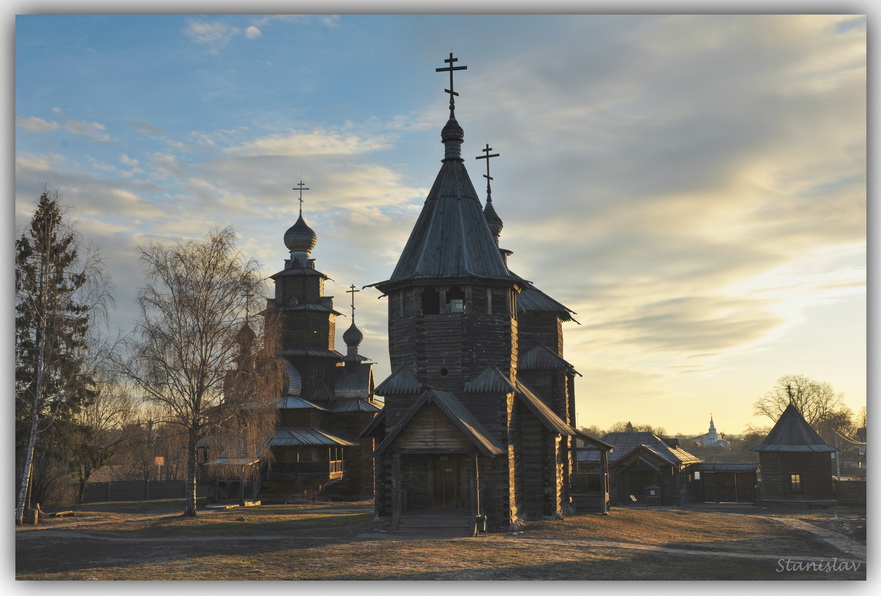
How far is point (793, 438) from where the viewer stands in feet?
156

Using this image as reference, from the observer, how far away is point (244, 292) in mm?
31547

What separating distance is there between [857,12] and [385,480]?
2095cm

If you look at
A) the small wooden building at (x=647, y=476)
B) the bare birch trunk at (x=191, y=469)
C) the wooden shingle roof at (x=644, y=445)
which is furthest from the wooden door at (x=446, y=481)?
the wooden shingle roof at (x=644, y=445)

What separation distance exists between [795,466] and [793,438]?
5.61 ft

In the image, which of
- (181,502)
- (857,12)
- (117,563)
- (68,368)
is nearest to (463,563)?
(117,563)

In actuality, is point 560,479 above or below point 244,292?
below

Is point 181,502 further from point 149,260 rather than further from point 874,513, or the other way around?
point 874,513

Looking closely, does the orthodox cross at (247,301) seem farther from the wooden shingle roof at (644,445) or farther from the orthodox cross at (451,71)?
the wooden shingle roof at (644,445)

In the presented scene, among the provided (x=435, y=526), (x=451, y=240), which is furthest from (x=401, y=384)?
(x=451, y=240)

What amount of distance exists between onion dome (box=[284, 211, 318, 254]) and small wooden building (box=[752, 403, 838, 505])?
103 feet

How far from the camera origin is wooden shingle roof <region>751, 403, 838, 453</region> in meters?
46.9

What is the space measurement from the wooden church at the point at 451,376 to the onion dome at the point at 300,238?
23.4m

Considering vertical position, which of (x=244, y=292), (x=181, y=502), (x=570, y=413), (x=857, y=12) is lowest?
(x=181, y=502)

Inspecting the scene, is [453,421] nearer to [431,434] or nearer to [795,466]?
[431,434]
